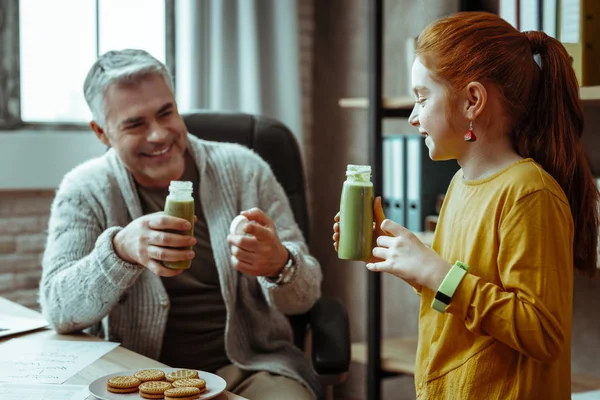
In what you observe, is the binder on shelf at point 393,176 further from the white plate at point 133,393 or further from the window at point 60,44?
the white plate at point 133,393

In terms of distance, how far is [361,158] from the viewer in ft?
9.58

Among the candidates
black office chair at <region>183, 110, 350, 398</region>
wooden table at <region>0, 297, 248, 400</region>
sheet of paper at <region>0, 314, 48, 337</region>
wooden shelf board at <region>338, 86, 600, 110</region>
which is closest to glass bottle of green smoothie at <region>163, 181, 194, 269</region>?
wooden table at <region>0, 297, 248, 400</region>

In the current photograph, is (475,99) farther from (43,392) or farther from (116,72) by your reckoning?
(116,72)

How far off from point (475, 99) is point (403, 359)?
1.49 m

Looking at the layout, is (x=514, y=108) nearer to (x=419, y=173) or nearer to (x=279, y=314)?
(x=279, y=314)

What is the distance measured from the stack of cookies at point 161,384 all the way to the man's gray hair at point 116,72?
829mm

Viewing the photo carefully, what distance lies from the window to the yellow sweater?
5.88 feet

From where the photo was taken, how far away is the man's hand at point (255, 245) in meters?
1.53

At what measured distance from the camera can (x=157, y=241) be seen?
141 cm

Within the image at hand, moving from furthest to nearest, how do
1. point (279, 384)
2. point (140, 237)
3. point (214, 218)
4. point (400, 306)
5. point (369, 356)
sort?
point (400, 306)
point (369, 356)
point (214, 218)
point (279, 384)
point (140, 237)

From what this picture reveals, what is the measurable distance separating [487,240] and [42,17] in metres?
1.95

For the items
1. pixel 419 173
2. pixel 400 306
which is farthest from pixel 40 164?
pixel 400 306

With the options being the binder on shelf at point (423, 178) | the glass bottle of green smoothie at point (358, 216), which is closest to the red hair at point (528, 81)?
the glass bottle of green smoothie at point (358, 216)

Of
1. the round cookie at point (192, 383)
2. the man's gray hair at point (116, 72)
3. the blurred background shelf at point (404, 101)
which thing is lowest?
the round cookie at point (192, 383)
